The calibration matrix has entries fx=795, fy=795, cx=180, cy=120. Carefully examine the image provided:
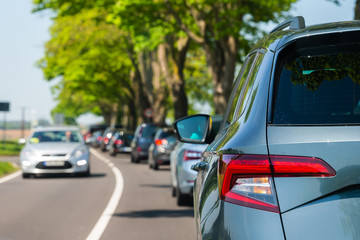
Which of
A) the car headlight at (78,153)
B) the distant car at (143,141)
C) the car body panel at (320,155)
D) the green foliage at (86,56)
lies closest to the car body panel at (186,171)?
the car headlight at (78,153)

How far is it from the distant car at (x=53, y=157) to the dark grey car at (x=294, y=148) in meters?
17.3

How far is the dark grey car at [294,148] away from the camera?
2943 millimetres

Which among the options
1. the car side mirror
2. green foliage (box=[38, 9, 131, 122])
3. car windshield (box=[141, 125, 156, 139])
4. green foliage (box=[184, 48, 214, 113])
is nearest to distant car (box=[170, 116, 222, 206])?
the car side mirror

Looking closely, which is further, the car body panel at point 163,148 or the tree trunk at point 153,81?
the tree trunk at point 153,81

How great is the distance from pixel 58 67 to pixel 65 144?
34.5 meters

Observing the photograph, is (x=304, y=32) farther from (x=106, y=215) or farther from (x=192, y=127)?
(x=106, y=215)

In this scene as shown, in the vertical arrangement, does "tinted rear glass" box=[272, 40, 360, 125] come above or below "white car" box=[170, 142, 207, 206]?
above

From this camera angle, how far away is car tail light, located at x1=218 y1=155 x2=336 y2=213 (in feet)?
9.78

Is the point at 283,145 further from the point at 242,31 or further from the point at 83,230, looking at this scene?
the point at 242,31

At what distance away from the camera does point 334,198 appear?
116 inches

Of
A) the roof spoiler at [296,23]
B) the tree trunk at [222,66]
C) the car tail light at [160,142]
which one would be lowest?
the car tail light at [160,142]

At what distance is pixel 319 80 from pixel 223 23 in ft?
72.2

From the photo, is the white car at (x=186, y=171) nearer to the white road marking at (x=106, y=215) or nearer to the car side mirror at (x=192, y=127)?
the white road marking at (x=106, y=215)

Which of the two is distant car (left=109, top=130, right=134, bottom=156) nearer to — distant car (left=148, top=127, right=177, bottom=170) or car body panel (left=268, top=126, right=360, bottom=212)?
distant car (left=148, top=127, right=177, bottom=170)
